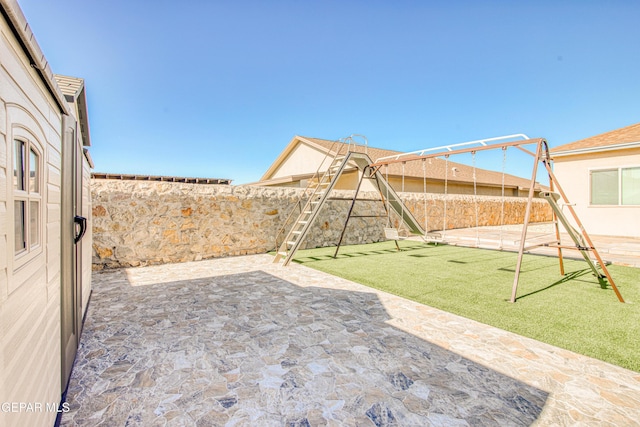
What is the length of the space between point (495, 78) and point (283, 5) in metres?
12.1

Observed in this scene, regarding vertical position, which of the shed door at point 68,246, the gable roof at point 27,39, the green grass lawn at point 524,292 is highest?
the gable roof at point 27,39

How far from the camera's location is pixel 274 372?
2.66 meters

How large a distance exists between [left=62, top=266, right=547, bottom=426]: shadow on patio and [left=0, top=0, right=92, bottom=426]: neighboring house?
0.57 meters

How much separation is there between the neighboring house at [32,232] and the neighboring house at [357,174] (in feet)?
40.4

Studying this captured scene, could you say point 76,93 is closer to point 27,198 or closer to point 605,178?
point 27,198

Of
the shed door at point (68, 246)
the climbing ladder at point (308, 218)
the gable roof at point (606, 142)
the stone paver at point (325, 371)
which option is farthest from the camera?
the gable roof at point (606, 142)

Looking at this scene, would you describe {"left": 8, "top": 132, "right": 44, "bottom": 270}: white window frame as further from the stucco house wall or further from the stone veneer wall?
the stucco house wall

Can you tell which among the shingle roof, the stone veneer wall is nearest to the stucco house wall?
the shingle roof

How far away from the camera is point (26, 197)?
1.44 metres

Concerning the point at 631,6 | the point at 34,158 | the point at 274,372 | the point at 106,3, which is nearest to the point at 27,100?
the point at 34,158

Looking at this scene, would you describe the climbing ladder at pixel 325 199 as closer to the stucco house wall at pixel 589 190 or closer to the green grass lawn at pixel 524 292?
the green grass lawn at pixel 524 292

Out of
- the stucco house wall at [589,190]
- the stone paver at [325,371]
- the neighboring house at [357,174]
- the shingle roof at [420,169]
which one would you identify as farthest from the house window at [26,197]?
the shingle roof at [420,169]

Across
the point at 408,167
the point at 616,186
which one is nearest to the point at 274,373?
the point at 616,186

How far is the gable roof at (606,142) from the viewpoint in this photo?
10.3m
